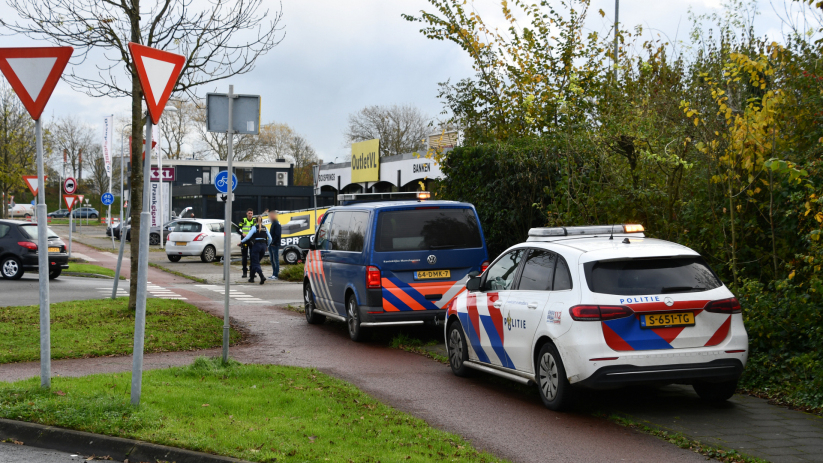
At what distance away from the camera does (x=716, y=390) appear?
7.27 m

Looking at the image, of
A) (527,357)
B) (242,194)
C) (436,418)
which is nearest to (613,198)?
(527,357)

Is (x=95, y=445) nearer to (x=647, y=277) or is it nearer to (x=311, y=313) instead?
(x=647, y=277)

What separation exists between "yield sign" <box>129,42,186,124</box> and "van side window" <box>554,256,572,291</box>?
3684 millimetres

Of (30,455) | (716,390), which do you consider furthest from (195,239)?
(716,390)

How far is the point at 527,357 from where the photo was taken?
7.53 m

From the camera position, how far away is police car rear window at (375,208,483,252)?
1122 cm

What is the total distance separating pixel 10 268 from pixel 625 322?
20110 millimetres

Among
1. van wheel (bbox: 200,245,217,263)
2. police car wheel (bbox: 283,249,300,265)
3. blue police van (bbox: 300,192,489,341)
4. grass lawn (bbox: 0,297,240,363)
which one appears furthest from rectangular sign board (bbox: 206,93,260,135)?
van wheel (bbox: 200,245,217,263)

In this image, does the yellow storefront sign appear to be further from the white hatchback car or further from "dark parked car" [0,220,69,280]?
"dark parked car" [0,220,69,280]

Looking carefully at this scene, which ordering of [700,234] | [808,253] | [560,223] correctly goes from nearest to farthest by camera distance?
[808,253]
[700,234]
[560,223]

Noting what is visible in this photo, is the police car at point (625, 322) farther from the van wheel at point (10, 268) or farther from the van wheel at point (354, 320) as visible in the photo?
the van wheel at point (10, 268)

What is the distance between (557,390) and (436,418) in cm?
109

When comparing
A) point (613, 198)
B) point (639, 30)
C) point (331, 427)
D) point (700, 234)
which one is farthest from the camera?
point (639, 30)

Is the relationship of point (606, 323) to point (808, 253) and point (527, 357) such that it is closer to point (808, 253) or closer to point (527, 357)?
point (527, 357)
